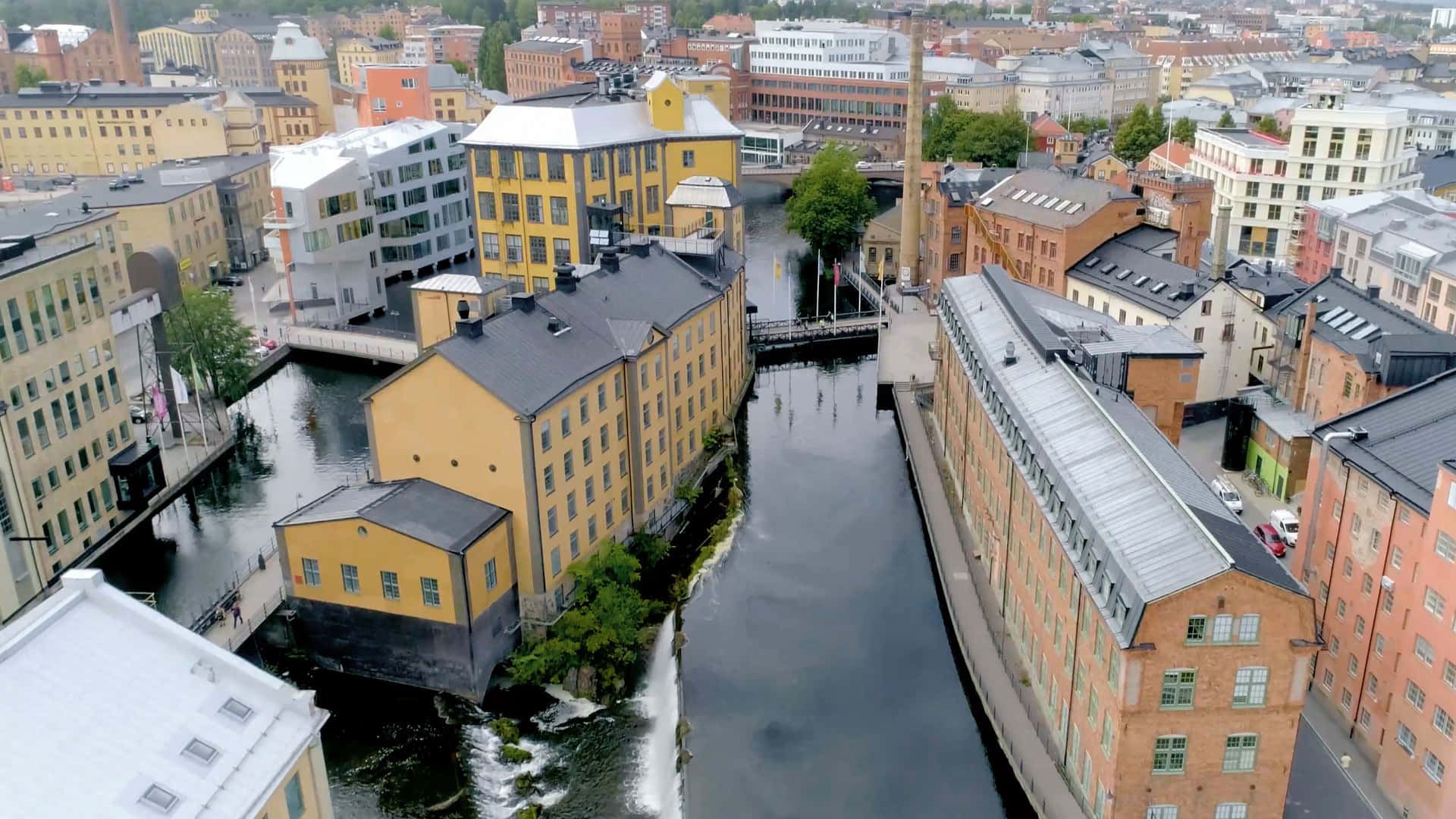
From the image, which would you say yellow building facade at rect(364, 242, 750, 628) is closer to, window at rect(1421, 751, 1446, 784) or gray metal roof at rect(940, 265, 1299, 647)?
gray metal roof at rect(940, 265, 1299, 647)

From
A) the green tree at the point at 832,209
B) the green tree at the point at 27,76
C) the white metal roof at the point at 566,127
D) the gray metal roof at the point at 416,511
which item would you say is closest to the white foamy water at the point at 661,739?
the gray metal roof at the point at 416,511

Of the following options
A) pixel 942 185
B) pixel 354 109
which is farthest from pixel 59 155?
pixel 942 185

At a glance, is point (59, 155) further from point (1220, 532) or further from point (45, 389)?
point (1220, 532)

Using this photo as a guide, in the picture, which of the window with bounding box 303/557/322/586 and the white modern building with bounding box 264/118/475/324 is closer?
the window with bounding box 303/557/322/586

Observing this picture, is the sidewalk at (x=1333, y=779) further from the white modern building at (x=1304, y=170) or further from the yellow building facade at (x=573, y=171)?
the white modern building at (x=1304, y=170)

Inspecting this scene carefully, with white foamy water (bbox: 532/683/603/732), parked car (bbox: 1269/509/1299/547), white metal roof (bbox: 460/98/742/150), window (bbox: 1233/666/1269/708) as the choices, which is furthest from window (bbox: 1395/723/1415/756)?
white metal roof (bbox: 460/98/742/150)
